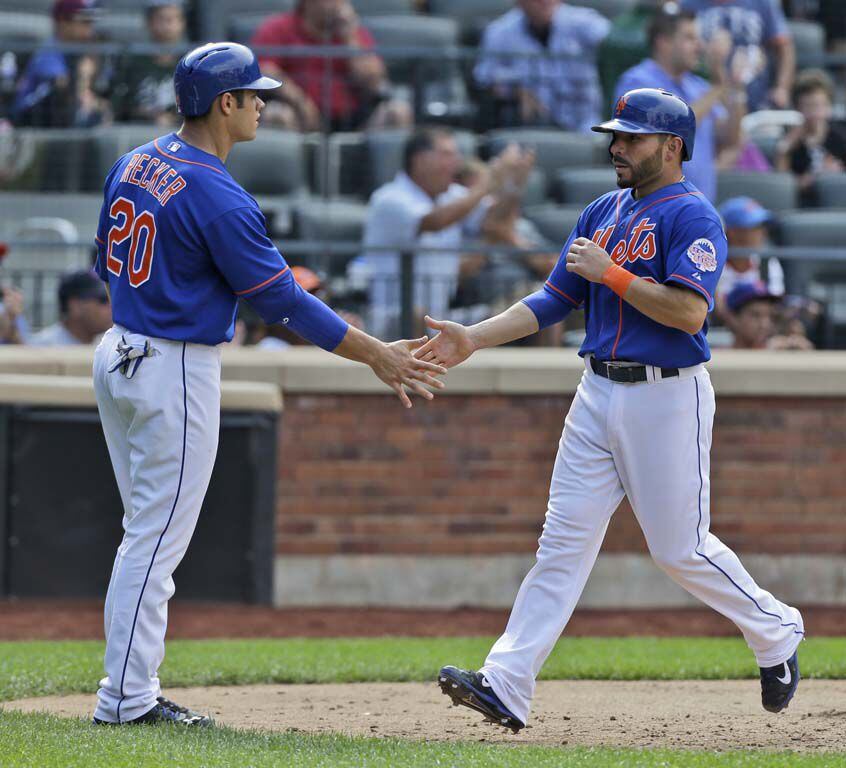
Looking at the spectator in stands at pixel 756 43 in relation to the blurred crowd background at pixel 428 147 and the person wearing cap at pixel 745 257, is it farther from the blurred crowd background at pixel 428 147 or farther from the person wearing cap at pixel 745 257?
the person wearing cap at pixel 745 257

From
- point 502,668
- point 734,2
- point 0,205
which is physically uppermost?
point 734,2

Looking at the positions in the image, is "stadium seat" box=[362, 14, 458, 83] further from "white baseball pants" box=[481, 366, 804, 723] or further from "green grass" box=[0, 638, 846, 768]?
"white baseball pants" box=[481, 366, 804, 723]

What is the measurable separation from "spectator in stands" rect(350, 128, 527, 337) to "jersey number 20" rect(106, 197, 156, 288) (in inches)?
165

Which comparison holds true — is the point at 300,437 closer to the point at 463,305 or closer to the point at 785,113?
the point at 463,305

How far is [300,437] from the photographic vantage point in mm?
8203

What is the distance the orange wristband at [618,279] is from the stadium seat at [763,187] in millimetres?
6293

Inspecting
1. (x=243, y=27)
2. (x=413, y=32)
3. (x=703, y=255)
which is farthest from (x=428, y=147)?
(x=703, y=255)

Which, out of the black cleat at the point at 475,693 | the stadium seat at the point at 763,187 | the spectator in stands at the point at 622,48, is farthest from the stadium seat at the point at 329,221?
the black cleat at the point at 475,693

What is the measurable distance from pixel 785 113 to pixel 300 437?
18.4ft

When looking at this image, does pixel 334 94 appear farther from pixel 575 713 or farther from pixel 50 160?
pixel 575 713

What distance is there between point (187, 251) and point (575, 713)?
2176mm

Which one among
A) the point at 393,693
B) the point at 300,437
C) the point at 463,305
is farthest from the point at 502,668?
the point at 463,305

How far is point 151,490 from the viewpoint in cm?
460

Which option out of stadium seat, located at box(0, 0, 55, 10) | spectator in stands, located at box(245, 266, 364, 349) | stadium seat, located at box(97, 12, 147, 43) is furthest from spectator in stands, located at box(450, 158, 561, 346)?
stadium seat, located at box(0, 0, 55, 10)
